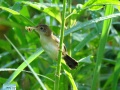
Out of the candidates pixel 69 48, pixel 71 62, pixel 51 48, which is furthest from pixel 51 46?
pixel 69 48

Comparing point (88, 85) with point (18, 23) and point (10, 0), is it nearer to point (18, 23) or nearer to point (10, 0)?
point (18, 23)

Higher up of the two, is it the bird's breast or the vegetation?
the bird's breast

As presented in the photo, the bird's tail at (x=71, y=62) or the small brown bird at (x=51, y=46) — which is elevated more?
the small brown bird at (x=51, y=46)

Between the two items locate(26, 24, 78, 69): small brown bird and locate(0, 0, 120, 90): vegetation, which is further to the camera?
locate(0, 0, 120, 90): vegetation

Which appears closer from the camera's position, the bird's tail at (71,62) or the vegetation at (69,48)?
the bird's tail at (71,62)

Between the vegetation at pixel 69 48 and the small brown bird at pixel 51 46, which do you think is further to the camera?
the vegetation at pixel 69 48

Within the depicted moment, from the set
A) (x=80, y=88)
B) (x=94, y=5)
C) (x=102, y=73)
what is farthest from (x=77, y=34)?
(x=94, y=5)

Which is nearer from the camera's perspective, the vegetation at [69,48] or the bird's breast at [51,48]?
the bird's breast at [51,48]

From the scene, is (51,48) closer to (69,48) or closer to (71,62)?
(71,62)

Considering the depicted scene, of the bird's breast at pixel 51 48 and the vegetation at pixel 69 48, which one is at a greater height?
the bird's breast at pixel 51 48

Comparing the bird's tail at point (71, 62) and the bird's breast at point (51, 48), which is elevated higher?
the bird's breast at point (51, 48)

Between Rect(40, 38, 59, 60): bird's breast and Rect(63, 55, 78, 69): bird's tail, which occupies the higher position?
Rect(40, 38, 59, 60): bird's breast

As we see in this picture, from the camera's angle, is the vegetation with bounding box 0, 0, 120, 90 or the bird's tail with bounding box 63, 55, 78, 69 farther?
the vegetation with bounding box 0, 0, 120, 90
